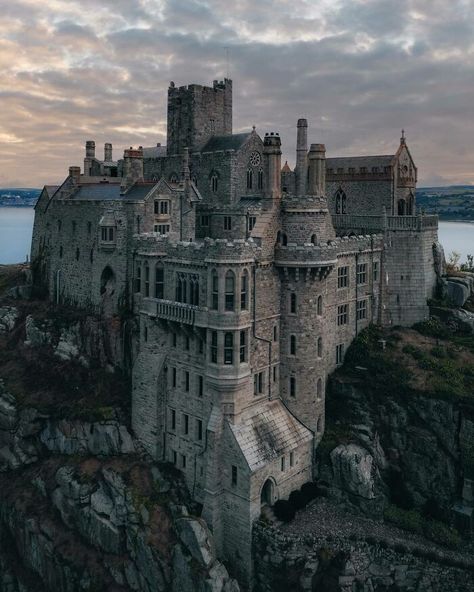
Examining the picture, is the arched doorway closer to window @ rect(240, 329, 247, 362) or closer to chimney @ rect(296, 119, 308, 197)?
window @ rect(240, 329, 247, 362)

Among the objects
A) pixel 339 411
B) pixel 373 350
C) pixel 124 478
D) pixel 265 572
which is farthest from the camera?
pixel 373 350

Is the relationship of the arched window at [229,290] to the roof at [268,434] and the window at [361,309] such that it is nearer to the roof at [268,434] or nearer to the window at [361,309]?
the roof at [268,434]

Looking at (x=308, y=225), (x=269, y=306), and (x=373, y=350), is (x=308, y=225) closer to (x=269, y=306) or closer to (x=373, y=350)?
(x=269, y=306)

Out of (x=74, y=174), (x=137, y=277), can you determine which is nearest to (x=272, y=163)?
(x=137, y=277)

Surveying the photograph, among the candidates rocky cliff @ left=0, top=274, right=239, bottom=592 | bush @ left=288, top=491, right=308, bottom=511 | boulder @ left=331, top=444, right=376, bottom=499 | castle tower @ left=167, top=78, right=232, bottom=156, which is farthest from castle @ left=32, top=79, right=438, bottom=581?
castle tower @ left=167, top=78, right=232, bottom=156

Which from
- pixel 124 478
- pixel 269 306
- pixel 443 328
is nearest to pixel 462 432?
pixel 443 328

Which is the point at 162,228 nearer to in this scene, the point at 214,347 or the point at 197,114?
the point at 214,347
